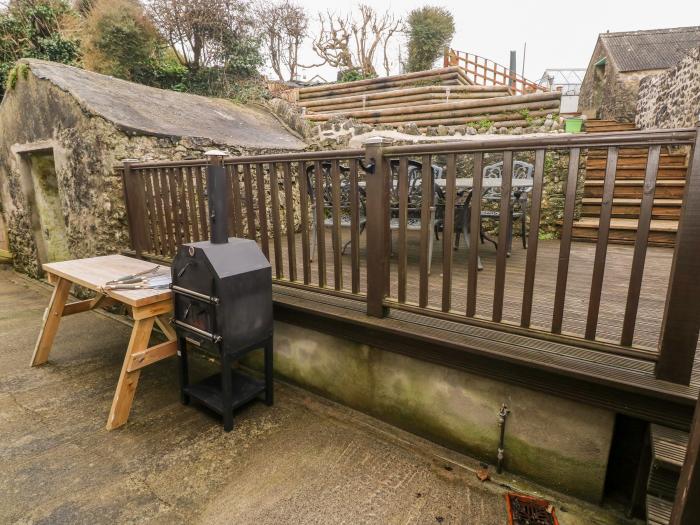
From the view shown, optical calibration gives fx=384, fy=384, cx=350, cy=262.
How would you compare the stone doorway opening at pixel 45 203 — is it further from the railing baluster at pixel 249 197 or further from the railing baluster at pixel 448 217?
the railing baluster at pixel 448 217

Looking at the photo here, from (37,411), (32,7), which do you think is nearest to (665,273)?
(37,411)

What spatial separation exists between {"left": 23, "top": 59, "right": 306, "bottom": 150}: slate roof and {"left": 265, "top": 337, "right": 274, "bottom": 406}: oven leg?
2.83 metres

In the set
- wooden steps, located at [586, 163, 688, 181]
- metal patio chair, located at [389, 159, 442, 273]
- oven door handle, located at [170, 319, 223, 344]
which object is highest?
wooden steps, located at [586, 163, 688, 181]

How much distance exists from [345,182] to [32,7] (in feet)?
27.2

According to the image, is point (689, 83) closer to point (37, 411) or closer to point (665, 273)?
point (665, 273)

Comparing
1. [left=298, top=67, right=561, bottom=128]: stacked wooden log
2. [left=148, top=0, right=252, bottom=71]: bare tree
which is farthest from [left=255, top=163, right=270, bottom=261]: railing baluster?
[left=148, top=0, right=252, bottom=71]: bare tree

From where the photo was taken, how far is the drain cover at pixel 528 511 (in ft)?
5.26

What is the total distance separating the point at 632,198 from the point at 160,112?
20.3ft

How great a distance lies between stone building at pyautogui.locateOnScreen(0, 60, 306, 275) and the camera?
3.80m

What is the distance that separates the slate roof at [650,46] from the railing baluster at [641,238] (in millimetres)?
13238

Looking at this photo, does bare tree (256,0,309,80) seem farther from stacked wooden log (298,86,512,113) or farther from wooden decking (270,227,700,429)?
wooden decking (270,227,700,429)

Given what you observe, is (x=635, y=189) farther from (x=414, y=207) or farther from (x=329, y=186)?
(x=329, y=186)

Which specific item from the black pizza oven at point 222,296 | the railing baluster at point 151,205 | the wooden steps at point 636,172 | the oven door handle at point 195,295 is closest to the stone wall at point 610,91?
the wooden steps at point 636,172

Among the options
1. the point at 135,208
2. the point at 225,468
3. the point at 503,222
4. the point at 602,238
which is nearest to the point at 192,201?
the point at 135,208
